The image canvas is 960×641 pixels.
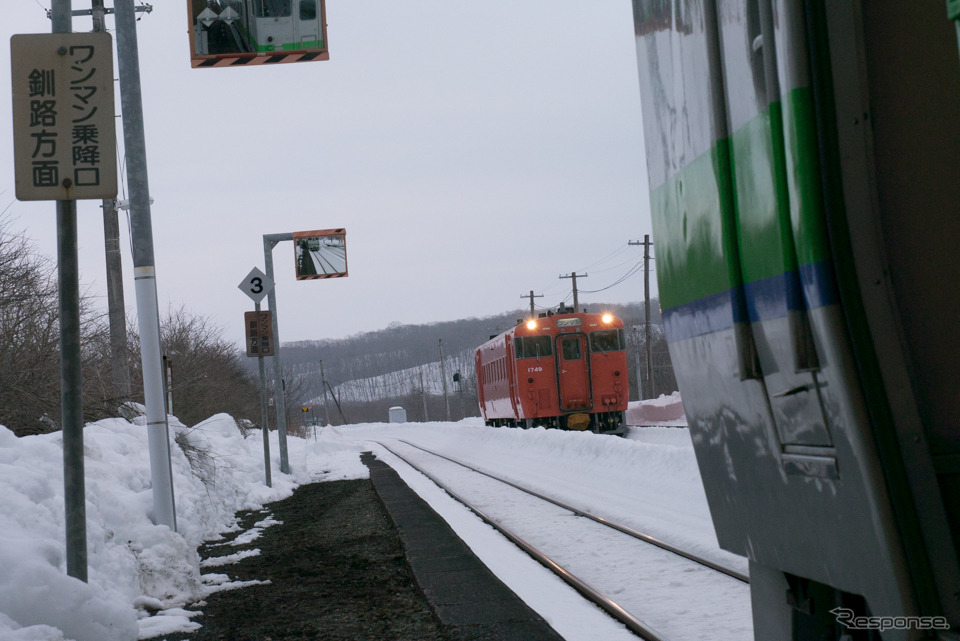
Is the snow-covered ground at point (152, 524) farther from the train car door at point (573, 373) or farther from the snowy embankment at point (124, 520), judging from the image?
the train car door at point (573, 373)

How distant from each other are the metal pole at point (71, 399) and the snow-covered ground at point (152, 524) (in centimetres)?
20

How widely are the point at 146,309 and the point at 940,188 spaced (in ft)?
27.5

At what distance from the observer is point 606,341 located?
25.3 meters

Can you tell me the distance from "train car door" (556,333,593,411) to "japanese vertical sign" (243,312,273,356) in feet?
32.0

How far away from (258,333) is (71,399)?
450 inches

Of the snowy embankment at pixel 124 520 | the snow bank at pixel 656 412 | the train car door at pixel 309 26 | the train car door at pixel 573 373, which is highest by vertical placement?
the train car door at pixel 309 26

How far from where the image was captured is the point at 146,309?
30.8 ft

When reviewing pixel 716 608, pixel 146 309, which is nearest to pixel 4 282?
pixel 146 309

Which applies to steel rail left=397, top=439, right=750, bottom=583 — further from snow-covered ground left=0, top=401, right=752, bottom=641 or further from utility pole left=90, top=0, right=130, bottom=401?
utility pole left=90, top=0, right=130, bottom=401

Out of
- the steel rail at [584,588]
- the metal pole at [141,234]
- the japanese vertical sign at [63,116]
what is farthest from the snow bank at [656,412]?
the japanese vertical sign at [63,116]

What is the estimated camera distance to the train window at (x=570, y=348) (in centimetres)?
2508

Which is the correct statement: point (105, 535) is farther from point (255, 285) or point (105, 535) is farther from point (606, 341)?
point (606, 341)

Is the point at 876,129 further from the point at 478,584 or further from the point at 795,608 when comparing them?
the point at 478,584

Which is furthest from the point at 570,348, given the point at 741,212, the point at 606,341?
the point at 741,212
